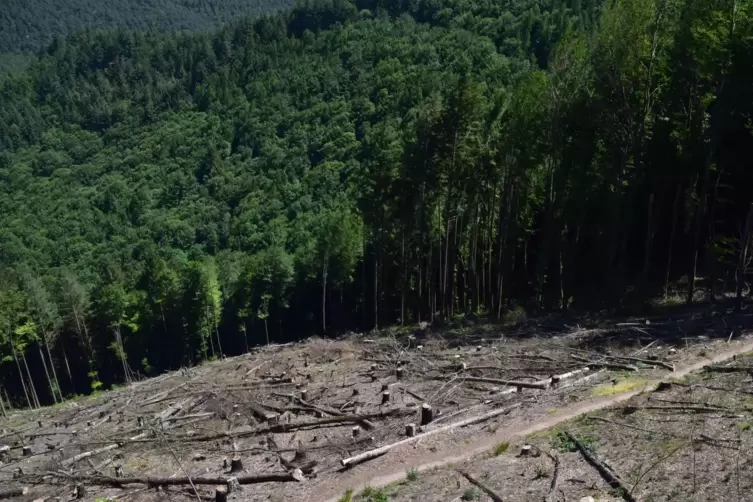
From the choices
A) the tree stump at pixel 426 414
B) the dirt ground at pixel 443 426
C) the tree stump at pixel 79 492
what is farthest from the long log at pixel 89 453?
the tree stump at pixel 426 414

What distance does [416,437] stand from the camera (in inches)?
489

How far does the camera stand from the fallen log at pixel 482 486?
9082mm

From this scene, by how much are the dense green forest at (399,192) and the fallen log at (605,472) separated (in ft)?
38.2

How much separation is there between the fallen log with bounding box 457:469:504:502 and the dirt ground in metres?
0.10

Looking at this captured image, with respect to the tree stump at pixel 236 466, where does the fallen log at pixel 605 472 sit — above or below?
above

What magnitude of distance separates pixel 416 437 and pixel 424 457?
0.69 meters

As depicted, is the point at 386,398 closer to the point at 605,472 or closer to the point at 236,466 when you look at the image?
the point at 236,466

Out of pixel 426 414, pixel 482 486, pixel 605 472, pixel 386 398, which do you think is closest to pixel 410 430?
pixel 426 414

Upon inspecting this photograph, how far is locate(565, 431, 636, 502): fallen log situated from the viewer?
8477 mm

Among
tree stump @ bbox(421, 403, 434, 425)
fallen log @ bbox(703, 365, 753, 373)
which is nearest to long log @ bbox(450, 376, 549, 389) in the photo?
tree stump @ bbox(421, 403, 434, 425)

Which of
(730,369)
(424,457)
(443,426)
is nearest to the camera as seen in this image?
(424,457)

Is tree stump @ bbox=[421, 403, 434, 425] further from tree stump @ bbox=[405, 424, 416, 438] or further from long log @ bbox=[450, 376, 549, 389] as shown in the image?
long log @ bbox=[450, 376, 549, 389]

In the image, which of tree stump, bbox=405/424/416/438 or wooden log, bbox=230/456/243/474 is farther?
tree stump, bbox=405/424/416/438

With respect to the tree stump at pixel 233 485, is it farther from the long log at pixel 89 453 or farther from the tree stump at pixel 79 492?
the long log at pixel 89 453
